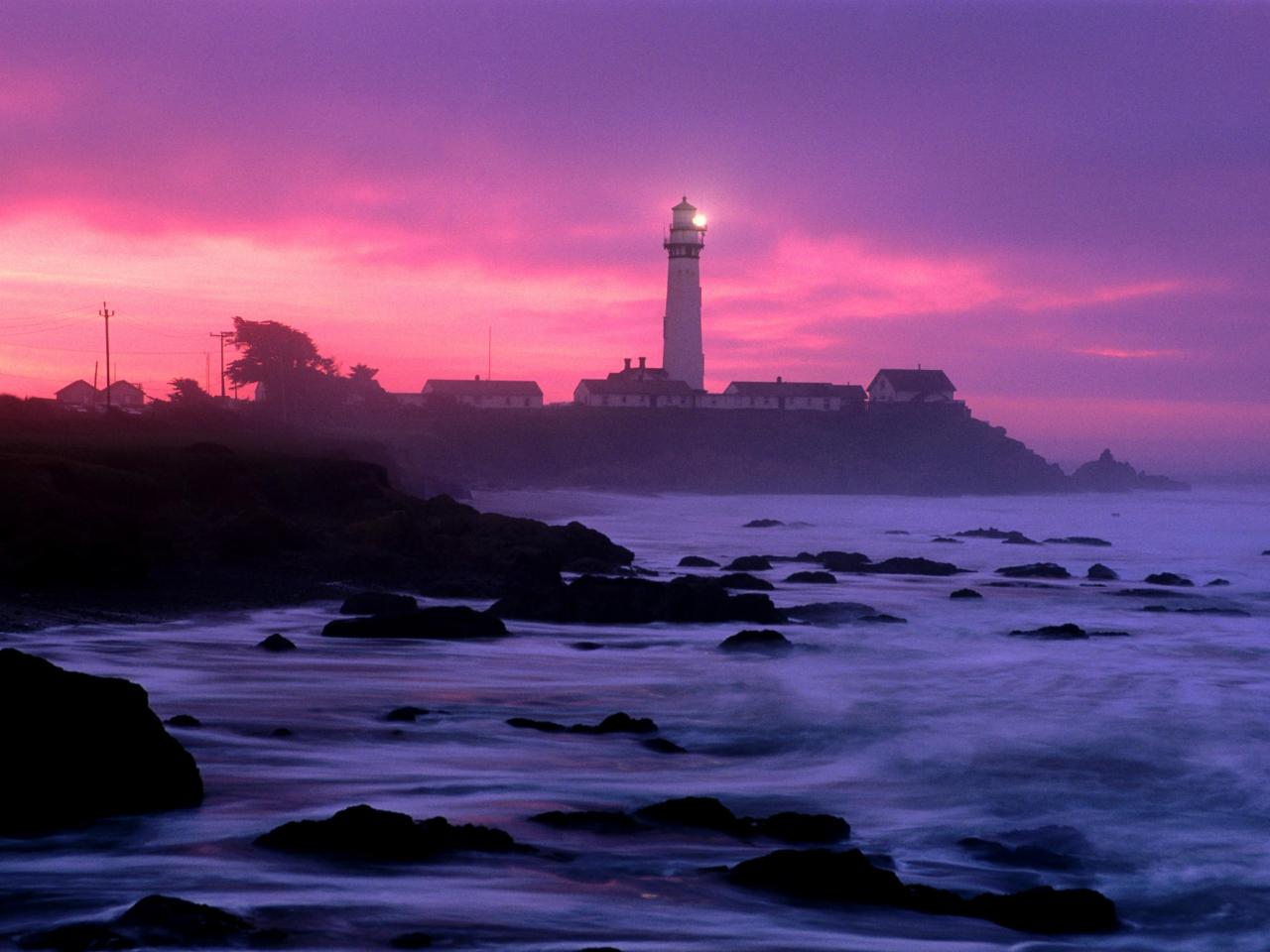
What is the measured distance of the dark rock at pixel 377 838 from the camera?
26.3 ft

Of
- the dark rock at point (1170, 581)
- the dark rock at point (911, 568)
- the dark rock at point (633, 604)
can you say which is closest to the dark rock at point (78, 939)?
the dark rock at point (633, 604)

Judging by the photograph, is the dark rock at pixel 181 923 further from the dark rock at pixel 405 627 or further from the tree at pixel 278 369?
the tree at pixel 278 369

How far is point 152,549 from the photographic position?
21.6 meters

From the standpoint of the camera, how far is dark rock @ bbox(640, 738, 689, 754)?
12367mm

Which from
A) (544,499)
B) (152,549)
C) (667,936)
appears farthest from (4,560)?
(544,499)

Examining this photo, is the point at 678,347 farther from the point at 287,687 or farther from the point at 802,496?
the point at 287,687

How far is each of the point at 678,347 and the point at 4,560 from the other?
7866cm

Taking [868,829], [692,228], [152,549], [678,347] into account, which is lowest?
[868,829]

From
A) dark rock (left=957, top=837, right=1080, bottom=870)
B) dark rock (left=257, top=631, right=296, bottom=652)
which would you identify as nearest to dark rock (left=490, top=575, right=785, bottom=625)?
dark rock (left=257, top=631, right=296, bottom=652)

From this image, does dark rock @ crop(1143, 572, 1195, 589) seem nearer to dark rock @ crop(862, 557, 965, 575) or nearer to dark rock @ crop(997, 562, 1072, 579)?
dark rock @ crop(997, 562, 1072, 579)

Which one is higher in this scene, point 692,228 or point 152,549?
point 692,228

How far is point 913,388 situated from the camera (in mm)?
107750

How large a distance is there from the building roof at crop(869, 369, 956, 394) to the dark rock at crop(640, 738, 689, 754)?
97.7 meters

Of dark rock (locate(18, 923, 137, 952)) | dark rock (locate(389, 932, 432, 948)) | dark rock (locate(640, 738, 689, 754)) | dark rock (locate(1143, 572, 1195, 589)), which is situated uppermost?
dark rock (locate(18, 923, 137, 952))
